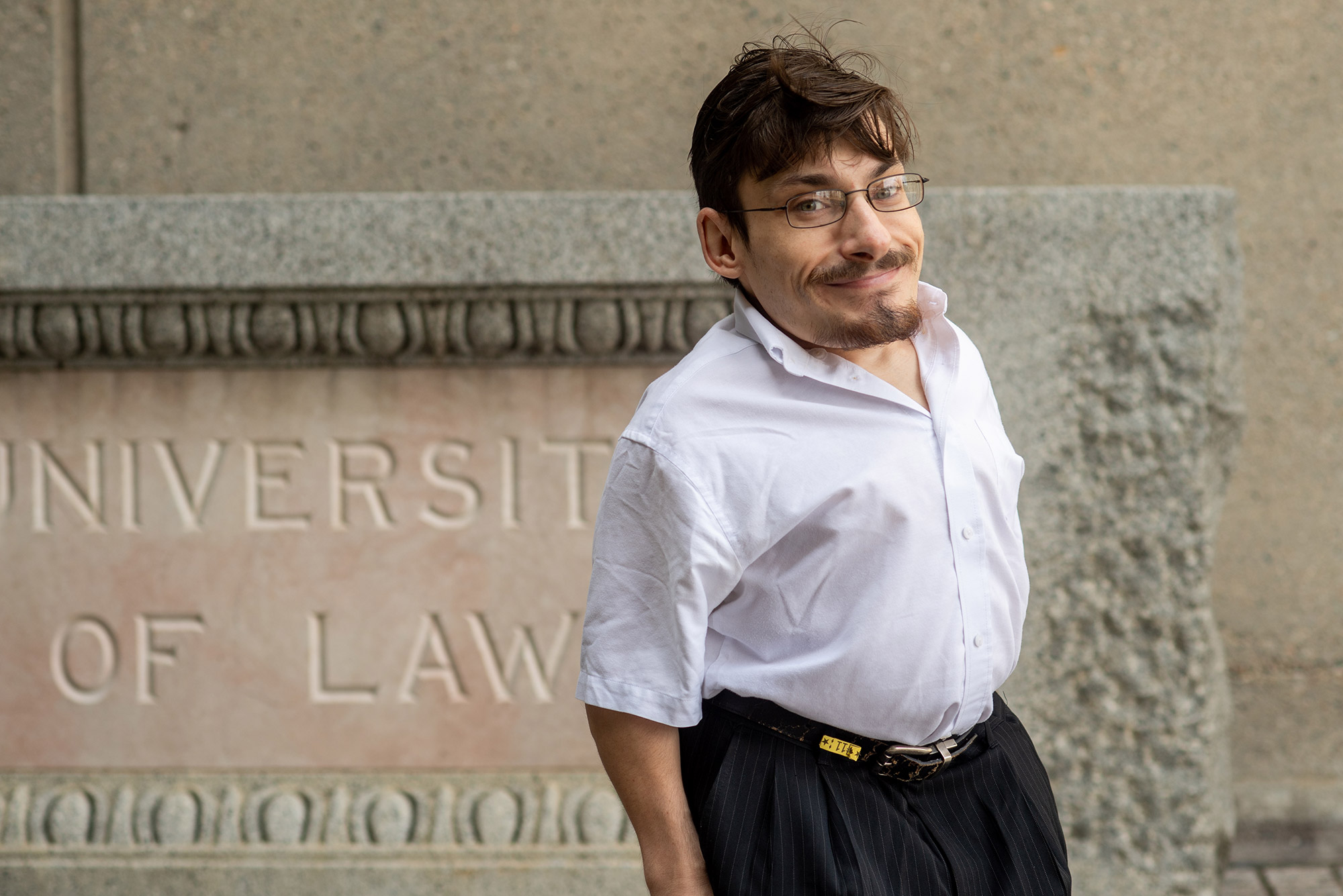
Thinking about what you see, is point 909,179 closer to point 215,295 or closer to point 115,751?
point 215,295

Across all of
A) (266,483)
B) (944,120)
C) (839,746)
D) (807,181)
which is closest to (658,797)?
(839,746)

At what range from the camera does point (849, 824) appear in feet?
4.05

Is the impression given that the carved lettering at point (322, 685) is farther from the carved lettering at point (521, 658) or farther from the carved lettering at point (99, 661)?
the carved lettering at point (99, 661)

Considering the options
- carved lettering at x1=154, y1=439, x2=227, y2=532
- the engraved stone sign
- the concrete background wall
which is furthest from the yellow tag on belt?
the concrete background wall

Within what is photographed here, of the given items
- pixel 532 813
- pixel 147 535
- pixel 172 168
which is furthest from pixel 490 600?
pixel 172 168

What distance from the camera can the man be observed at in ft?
4.00

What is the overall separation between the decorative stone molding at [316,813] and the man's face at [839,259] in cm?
160

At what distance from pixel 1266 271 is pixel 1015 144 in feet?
2.70

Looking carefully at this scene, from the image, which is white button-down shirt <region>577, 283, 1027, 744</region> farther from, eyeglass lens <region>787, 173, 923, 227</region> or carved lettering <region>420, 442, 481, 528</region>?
carved lettering <region>420, 442, 481, 528</region>

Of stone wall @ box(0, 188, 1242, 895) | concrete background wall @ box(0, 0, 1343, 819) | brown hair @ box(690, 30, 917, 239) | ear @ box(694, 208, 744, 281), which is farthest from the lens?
concrete background wall @ box(0, 0, 1343, 819)

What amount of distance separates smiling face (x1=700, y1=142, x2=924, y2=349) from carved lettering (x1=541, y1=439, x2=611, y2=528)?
4.31ft

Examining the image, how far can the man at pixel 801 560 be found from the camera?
1.22 metres

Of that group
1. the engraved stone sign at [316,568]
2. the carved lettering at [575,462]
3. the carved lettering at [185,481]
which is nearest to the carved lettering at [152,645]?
the engraved stone sign at [316,568]

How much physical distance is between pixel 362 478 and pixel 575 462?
0.49 m
